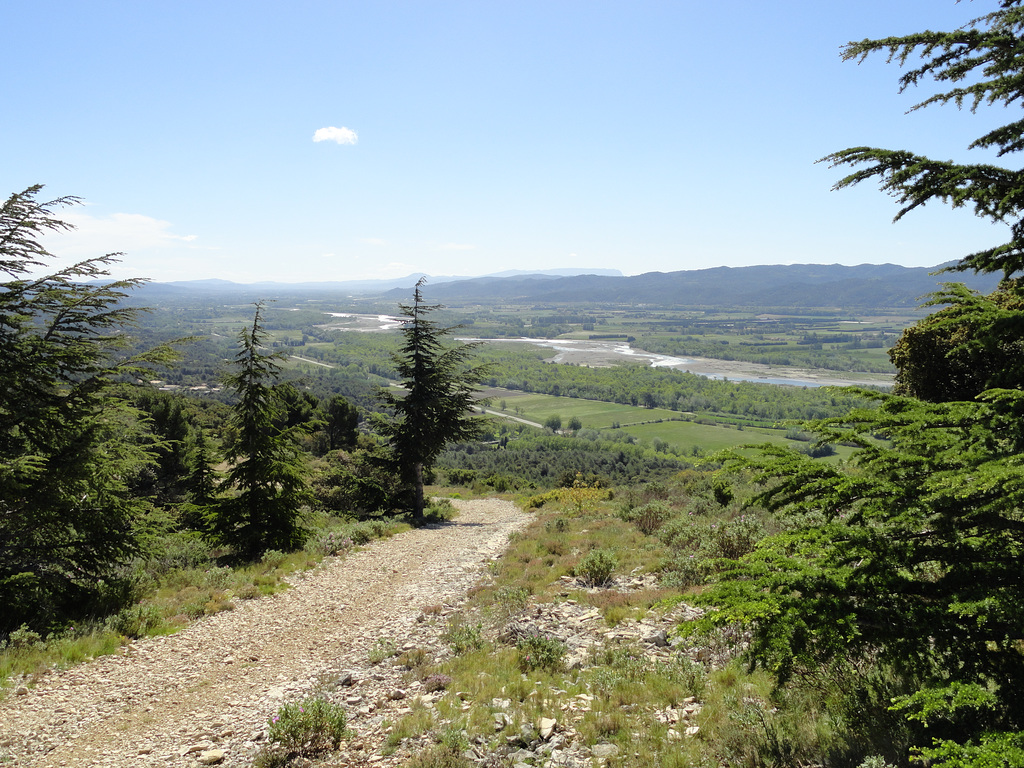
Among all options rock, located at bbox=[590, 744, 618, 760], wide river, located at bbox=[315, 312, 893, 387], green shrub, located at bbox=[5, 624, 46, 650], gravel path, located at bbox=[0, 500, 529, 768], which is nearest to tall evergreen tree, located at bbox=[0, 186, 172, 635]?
green shrub, located at bbox=[5, 624, 46, 650]

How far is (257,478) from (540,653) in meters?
9.92

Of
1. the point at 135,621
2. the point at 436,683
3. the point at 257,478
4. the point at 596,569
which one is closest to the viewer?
the point at 436,683

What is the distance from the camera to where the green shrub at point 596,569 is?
1044cm

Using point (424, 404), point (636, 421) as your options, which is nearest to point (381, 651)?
point (424, 404)

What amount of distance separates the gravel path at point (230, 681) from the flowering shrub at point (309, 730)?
0.85 ft

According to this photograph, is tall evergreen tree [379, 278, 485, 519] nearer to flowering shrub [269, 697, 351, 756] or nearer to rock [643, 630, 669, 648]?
rock [643, 630, 669, 648]

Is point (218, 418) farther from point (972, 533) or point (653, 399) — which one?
point (653, 399)

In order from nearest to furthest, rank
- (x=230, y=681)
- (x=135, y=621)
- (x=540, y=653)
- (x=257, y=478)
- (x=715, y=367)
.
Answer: (x=540, y=653) → (x=230, y=681) → (x=135, y=621) → (x=257, y=478) → (x=715, y=367)

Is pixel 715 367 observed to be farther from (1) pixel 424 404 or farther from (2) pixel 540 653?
(2) pixel 540 653

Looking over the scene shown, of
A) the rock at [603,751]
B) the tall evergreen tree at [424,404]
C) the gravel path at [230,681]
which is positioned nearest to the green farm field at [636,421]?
the tall evergreen tree at [424,404]

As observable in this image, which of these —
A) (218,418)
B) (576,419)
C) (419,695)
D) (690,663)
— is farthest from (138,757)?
(576,419)

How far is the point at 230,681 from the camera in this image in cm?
727

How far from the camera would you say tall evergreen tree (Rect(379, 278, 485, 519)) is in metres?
20.1

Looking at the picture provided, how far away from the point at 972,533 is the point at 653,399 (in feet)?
355
